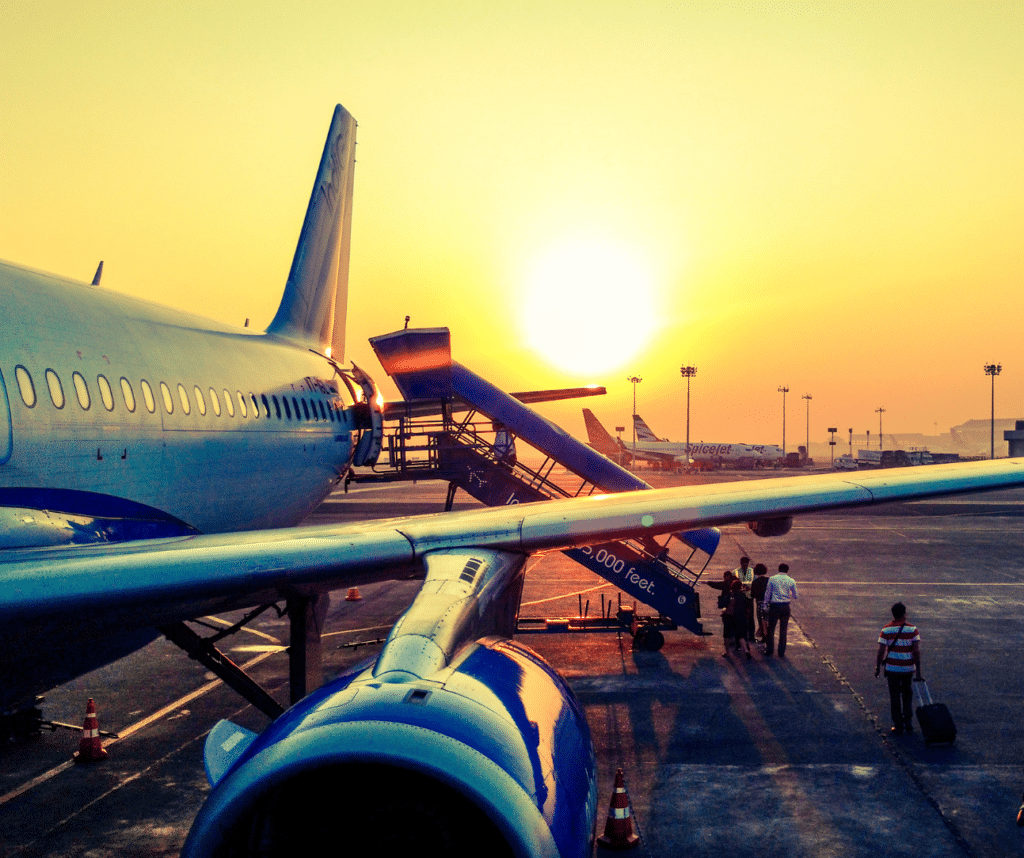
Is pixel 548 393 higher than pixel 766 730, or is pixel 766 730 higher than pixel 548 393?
pixel 548 393

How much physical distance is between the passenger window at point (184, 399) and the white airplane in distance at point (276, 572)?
1.4 inches

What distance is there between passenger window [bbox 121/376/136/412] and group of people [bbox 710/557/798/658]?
12.8 metres

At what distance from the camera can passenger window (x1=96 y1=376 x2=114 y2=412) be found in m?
7.97

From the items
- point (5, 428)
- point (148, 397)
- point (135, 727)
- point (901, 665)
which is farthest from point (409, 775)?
point (135, 727)

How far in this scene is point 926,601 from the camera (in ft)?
78.1

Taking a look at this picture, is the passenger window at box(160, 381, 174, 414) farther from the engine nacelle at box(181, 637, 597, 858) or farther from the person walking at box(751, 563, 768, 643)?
the person walking at box(751, 563, 768, 643)

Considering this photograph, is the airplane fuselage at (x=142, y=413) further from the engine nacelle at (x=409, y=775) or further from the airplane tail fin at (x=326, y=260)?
the airplane tail fin at (x=326, y=260)

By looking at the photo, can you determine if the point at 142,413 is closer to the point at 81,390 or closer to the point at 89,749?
the point at 81,390

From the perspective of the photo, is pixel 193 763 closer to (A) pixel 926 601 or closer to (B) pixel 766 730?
(B) pixel 766 730

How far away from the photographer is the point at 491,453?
21.1 m

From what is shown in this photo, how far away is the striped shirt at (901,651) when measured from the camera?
13.1 meters

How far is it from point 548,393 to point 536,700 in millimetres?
17791

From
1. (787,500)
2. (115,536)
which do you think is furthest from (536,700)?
(115,536)

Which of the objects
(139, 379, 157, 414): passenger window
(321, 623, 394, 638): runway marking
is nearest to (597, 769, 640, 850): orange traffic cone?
(139, 379, 157, 414): passenger window
